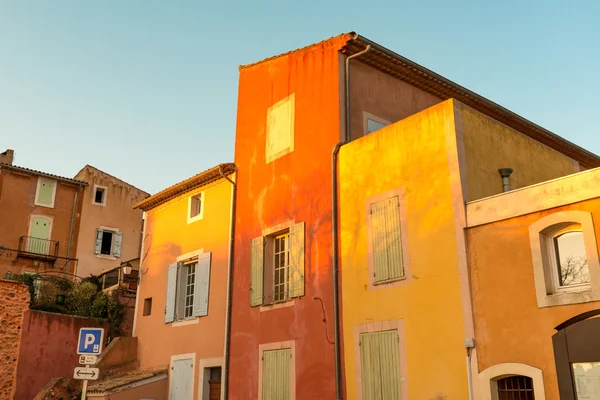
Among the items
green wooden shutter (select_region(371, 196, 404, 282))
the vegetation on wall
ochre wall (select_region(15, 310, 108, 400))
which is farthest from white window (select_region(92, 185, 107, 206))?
green wooden shutter (select_region(371, 196, 404, 282))

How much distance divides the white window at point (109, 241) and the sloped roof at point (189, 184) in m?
13.4

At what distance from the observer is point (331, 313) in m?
12.0

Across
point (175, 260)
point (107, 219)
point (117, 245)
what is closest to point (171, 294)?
point (175, 260)

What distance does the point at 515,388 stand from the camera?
8977mm

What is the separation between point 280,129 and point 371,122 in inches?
90.8

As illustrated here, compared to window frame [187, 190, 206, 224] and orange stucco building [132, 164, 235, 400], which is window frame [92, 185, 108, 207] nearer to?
orange stucco building [132, 164, 235, 400]

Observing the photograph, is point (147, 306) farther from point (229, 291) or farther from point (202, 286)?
point (229, 291)

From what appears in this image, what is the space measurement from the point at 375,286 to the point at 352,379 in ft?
5.61

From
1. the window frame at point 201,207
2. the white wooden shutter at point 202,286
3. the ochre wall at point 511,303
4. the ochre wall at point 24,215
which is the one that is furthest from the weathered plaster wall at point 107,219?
the ochre wall at point 511,303

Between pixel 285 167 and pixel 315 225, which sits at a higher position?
pixel 285 167

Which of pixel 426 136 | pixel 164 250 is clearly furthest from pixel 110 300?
pixel 426 136

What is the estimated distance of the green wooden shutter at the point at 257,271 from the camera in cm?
1395

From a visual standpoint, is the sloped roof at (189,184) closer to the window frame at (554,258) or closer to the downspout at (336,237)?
the downspout at (336,237)

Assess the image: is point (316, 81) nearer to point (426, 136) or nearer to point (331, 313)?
point (426, 136)
